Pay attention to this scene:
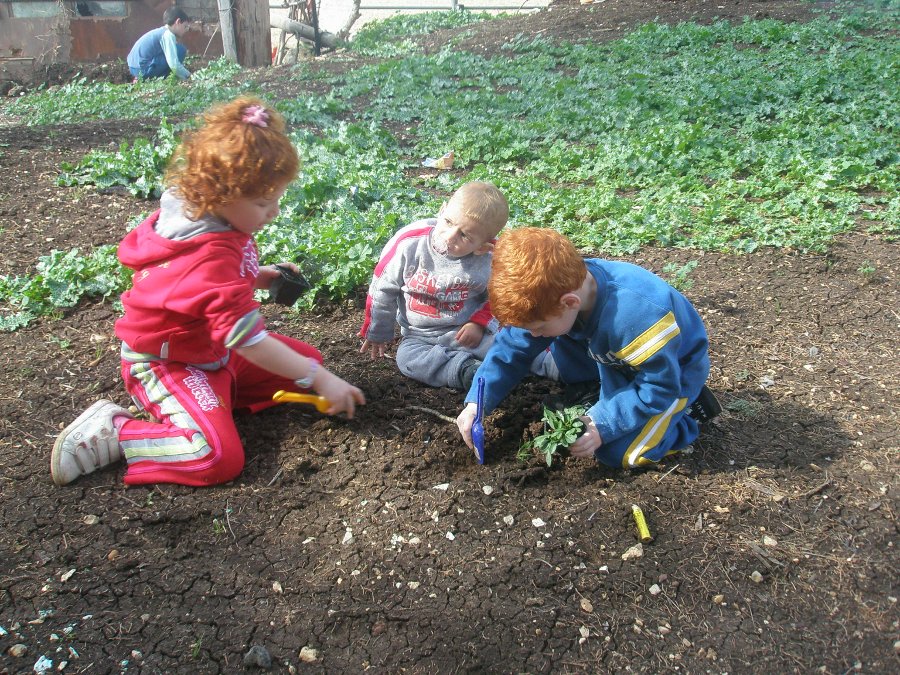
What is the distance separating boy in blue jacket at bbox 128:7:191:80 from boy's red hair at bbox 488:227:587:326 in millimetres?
11122

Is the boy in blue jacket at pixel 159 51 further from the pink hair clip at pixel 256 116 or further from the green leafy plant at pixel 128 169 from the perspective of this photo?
the pink hair clip at pixel 256 116

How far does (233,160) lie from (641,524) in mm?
1993

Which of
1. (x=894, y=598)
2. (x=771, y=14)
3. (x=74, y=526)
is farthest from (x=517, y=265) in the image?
(x=771, y=14)

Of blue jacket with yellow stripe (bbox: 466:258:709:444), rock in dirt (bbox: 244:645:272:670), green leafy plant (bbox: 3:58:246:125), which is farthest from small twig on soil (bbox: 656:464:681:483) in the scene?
green leafy plant (bbox: 3:58:246:125)

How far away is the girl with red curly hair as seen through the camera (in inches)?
110

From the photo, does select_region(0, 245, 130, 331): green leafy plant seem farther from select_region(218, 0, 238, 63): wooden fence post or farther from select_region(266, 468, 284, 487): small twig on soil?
select_region(218, 0, 238, 63): wooden fence post

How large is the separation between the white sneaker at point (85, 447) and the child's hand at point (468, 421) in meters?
1.40

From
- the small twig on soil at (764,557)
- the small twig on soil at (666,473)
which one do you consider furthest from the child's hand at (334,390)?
the small twig on soil at (764,557)

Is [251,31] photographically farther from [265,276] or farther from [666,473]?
[666,473]

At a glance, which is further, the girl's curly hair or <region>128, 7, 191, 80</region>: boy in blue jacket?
<region>128, 7, 191, 80</region>: boy in blue jacket

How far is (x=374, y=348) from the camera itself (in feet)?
13.0

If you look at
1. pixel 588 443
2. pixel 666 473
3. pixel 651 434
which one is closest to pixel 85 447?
pixel 588 443

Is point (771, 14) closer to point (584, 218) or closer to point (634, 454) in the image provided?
point (584, 218)

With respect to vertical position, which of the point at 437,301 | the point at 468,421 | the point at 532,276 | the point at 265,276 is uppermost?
the point at 532,276
